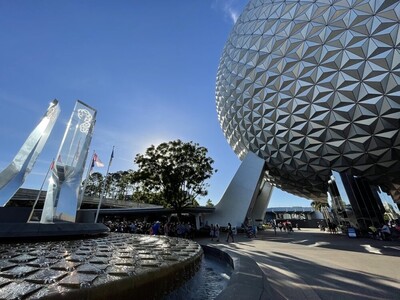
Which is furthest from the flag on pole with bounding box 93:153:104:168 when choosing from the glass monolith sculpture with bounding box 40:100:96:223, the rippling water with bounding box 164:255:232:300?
the rippling water with bounding box 164:255:232:300

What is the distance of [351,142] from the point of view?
15633 millimetres

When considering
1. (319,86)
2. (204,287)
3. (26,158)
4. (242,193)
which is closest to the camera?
(204,287)

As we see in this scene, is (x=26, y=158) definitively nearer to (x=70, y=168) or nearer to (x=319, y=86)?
(x=70, y=168)

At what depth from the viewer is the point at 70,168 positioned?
10.7 m

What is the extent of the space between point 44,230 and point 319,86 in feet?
58.6

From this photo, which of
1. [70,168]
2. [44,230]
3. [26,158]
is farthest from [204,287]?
[26,158]

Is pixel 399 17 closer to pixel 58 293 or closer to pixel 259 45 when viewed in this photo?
pixel 259 45

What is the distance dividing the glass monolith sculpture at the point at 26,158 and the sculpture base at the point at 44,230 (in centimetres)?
209

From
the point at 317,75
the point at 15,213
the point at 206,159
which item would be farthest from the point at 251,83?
the point at 15,213

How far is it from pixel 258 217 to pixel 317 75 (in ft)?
66.4

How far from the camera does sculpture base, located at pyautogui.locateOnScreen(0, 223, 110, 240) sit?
22.9 feet

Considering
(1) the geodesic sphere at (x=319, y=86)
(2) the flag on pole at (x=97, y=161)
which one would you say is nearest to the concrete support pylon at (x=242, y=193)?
(1) the geodesic sphere at (x=319, y=86)

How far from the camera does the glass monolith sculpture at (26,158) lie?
893cm

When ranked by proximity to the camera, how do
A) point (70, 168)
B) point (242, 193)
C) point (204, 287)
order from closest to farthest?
point (204, 287)
point (70, 168)
point (242, 193)
